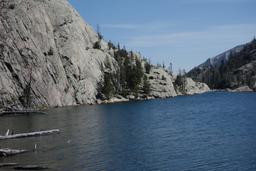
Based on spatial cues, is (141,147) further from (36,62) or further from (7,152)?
(36,62)

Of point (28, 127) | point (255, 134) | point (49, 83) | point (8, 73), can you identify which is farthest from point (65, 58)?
point (255, 134)

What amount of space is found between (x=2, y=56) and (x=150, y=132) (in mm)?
100058

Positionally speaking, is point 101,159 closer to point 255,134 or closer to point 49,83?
point 255,134

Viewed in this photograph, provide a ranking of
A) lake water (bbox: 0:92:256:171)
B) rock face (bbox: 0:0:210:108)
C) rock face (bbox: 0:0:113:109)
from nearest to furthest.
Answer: lake water (bbox: 0:92:256:171) → rock face (bbox: 0:0:210:108) → rock face (bbox: 0:0:113:109)

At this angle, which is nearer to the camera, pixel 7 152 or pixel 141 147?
pixel 7 152

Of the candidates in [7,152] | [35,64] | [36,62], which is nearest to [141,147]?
[7,152]

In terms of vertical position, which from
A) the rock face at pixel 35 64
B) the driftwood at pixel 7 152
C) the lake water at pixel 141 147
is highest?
the rock face at pixel 35 64

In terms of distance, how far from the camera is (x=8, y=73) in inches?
6476

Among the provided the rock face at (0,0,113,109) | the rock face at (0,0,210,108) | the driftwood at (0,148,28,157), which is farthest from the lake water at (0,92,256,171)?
the rock face at (0,0,113,109)

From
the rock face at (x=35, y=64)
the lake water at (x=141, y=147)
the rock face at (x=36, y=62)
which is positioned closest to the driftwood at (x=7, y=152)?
the lake water at (x=141, y=147)

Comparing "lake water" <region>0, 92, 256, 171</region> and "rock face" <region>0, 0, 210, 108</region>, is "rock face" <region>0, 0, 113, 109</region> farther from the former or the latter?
"lake water" <region>0, 92, 256, 171</region>

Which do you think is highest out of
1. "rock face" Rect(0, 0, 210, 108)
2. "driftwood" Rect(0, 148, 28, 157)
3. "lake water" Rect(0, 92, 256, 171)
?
"rock face" Rect(0, 0, 210, 108)

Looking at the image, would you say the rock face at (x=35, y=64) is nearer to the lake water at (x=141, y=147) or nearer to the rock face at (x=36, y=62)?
the rock face at (x=36, y=62)

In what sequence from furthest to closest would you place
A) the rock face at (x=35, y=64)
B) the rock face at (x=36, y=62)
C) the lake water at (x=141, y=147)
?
the rock face at (x=36, y=62), the rock face at (x=35, y=64), the lake water at (x=141, y=147)
